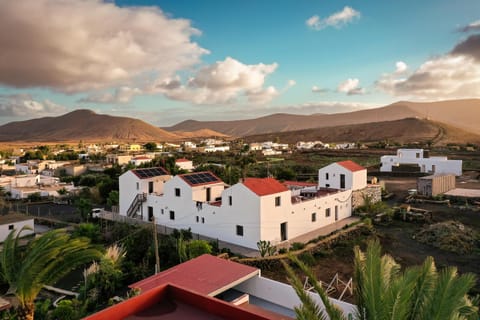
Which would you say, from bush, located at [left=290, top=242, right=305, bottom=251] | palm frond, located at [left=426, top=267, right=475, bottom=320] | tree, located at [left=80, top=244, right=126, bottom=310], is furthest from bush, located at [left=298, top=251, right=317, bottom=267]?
palm frond, located at [left=426, top=267, right=475, bottom=320]

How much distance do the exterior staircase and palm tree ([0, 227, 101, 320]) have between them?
54.2 ft

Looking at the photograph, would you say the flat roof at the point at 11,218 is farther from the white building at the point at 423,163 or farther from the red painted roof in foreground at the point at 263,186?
the white building at the point at 423,163

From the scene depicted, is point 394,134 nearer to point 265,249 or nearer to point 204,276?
point 265,249

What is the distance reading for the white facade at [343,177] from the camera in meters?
30.4

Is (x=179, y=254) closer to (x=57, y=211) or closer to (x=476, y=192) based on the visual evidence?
(x=57, y=211)

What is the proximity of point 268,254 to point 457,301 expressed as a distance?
1517 centimetres

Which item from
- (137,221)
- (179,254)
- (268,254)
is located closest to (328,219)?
(268,254)

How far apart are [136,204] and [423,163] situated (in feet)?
135

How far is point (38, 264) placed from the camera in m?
11.2

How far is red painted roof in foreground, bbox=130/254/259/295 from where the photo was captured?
10.5 metres

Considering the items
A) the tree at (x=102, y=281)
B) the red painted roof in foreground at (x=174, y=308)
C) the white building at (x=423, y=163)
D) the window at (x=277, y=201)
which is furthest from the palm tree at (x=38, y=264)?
Answer: the white building at (x=423, y=163)

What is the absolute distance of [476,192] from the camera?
3672cm

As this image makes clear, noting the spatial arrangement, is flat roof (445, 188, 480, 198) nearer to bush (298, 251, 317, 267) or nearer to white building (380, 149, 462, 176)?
white building (380, 149, 462, 176)

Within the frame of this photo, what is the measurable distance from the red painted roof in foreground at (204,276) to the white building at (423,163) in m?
47.6
